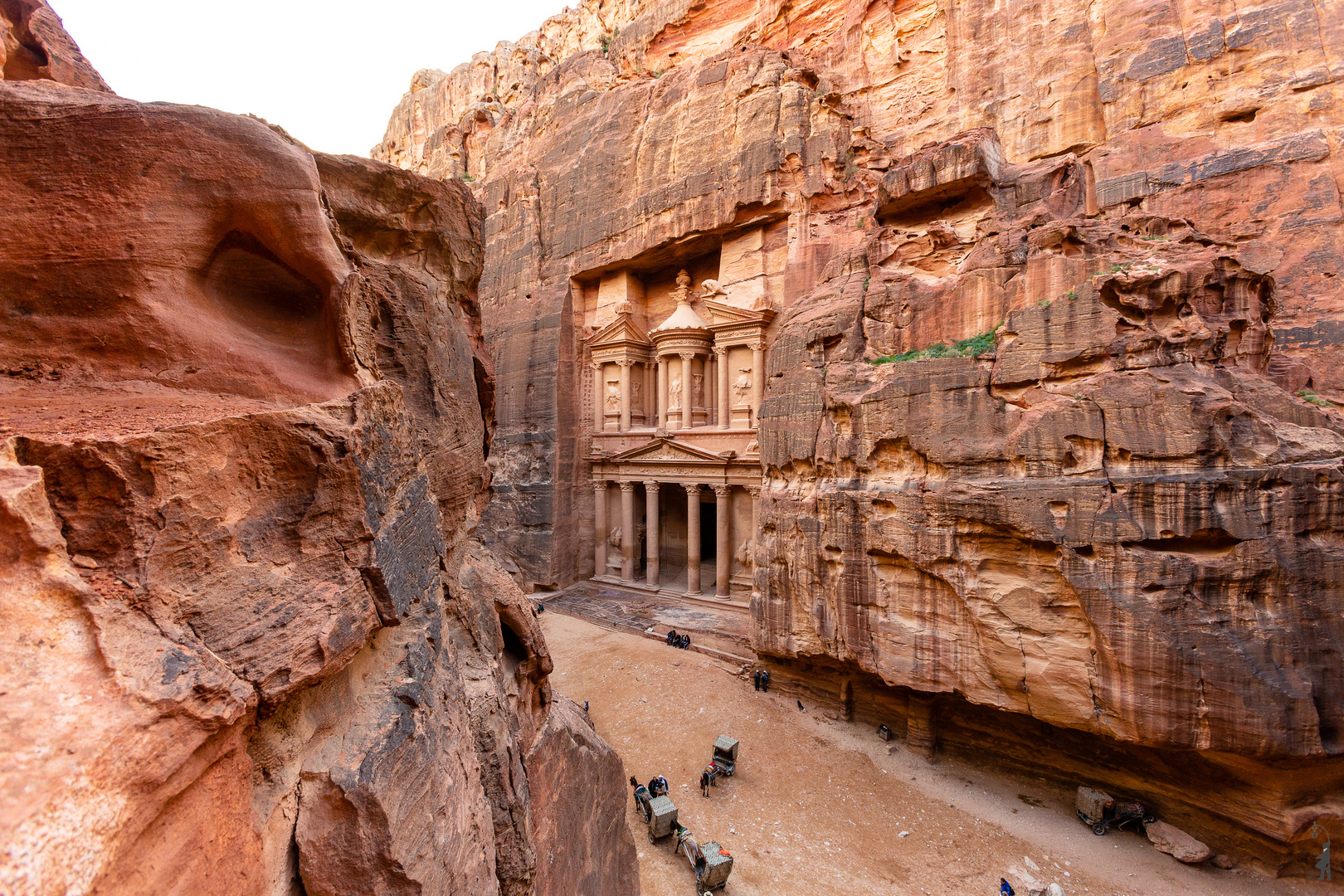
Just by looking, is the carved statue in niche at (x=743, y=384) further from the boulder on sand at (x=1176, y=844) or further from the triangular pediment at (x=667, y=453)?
the boulder on sand at (x=1176, y=844)

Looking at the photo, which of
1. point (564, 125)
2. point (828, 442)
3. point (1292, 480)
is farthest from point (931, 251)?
point (564, 125)

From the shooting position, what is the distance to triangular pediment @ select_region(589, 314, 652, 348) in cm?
2205

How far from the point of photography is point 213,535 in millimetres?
2211

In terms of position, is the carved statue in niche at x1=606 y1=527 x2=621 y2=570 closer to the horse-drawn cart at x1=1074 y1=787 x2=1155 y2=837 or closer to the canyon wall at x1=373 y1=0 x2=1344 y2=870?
the canyon wall at x1=373 y1=0 x2=1344 y2=870

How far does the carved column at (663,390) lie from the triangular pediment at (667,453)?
89 centimetres

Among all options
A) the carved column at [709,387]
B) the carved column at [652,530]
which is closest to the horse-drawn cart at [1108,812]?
the carved column at [652,530]

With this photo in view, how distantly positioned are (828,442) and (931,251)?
4.39 metres

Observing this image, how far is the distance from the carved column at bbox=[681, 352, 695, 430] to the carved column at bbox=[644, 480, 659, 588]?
2.62 metres

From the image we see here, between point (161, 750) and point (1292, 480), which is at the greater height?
point (1292, 480)

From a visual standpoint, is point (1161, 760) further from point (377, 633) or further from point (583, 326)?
point (583, 326)

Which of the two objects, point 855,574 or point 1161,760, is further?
point 855,574

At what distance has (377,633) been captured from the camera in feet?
10.7

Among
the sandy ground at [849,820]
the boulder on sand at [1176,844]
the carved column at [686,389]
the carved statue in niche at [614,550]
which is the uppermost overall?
the carved column at [686,389]

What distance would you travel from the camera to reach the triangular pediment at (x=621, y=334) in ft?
72.3
